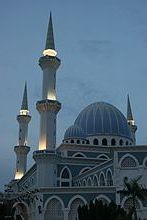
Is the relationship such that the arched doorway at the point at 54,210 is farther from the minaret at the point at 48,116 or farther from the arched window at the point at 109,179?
the arched window at the point at 109,179

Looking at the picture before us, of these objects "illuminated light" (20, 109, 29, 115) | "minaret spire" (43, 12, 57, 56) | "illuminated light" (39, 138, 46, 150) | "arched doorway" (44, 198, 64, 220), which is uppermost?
"minaret spire" (43, 12, 57, 56)

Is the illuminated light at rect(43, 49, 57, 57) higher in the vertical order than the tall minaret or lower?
higher

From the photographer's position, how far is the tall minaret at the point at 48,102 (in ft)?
148

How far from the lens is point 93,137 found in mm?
56281

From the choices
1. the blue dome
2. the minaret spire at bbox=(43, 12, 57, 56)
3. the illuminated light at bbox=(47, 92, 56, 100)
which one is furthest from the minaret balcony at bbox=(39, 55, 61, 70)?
the blue dome

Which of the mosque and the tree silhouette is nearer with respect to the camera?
the tree silhouette

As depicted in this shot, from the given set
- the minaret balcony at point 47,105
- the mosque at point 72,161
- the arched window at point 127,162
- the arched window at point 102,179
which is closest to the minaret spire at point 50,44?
the mosque at point 72,161

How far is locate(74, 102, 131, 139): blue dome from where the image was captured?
2229 inches

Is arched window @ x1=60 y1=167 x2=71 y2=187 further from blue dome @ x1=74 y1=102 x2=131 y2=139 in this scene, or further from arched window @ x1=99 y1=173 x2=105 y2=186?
blue dome @ x1=74 y1=102 x2=131 y2=139

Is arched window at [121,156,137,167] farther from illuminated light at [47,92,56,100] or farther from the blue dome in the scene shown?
the blue dome

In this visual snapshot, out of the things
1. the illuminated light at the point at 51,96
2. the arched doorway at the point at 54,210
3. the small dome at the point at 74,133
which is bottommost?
the arched doorway at the point at 54,210

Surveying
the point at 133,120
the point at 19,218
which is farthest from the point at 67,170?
the point at 133,120

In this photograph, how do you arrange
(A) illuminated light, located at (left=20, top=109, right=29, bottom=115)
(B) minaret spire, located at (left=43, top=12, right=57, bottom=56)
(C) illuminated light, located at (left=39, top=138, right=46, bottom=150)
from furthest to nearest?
(A) illuminated light, located at (left=20, top=109, right=29, bottom=115)
(B) minaret spire, located at (left=43, top=12, right=57, bottom=56)
(C) illuminated light, located at (left=39, top=138, right=46, bottom=150)

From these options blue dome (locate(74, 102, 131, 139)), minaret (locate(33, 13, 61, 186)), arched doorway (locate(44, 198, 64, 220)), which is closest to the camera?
arched doorway (locate(44, 198, 64, 220))
